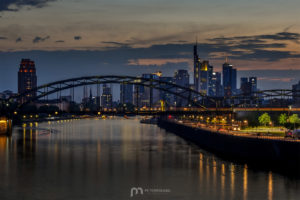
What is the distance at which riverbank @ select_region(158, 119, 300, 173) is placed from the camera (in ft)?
205

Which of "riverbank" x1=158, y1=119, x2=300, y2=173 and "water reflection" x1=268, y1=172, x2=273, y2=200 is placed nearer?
"water reflection" x1=268, y1=172, x2=273, y2=200

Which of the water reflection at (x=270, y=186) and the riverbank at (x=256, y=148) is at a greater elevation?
the riverbank at (x=256, y=148)

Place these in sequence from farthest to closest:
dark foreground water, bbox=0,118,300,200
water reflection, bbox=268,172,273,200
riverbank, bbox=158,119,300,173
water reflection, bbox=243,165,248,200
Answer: riverbank, bbox=158,119,300,173 < dark foreground water, bbox=0,118,300,200 < water reflection, bbox=243,165,248,200 < water reflection, bbox=268,172,273,200

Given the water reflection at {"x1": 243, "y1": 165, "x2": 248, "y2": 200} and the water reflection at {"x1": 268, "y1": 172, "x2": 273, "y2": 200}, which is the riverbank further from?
the water reflection at {"x1": 268, "y1": 172, "x2": 273, "y2": 200}

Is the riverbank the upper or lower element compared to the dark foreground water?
upper

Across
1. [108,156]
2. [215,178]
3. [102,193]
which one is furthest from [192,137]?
[102,193]

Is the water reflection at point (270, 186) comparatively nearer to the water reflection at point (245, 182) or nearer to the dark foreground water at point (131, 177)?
the dark foreground water at point (131, 177)

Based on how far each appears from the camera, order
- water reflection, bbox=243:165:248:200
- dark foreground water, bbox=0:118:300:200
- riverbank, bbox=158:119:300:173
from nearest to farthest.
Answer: water reflection, bbox=243:165:248:200 → dark foreground water, bbox=0:118:300:200 → riverbank, bbox=158:119:300:173

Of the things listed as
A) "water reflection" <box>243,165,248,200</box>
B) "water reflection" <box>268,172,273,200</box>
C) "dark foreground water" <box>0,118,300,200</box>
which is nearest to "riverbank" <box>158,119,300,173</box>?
"dark foreground water" <box>0,118,300,200</box>

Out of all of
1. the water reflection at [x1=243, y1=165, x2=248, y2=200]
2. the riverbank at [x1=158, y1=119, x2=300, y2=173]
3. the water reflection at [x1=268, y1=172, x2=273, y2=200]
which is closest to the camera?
the water reflection at [x1=268, y1=172, x2=273, y2=200]

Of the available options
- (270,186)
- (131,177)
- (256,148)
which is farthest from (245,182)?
(256,148)

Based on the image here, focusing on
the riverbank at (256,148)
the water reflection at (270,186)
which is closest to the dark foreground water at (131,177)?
the water reflection at (270,186)

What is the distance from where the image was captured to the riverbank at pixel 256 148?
62.4 metres

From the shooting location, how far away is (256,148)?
70188 millimetres
